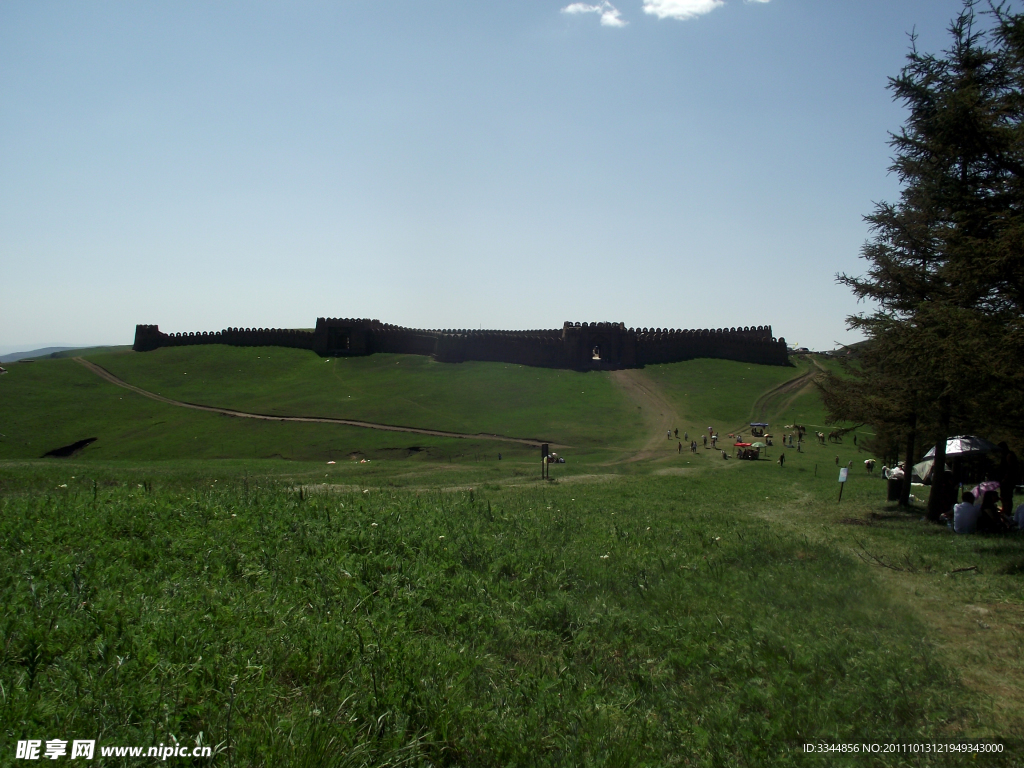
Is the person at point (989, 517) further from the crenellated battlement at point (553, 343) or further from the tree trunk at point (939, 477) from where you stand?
the crenellated battlement at point (553, 343)

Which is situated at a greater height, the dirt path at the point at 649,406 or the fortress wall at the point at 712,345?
the fortress wall at the point at 712,345

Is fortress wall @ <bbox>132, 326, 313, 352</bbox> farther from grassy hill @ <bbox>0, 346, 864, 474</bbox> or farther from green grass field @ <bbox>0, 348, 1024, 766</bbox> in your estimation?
green grass field @ <bbox>0, 348, 1024, 766</bbox>

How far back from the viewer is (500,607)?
7.38 metres

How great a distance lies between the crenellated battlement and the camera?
7625 cm

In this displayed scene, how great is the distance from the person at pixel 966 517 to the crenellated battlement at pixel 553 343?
2320 inches

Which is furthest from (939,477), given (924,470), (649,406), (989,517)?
(649,406)

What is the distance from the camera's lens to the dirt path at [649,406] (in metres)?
43.5

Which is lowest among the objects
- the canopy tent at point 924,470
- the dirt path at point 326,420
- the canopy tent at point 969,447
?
the dirt path at point 326,420

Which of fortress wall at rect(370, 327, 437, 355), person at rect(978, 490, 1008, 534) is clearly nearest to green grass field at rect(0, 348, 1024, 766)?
person at rect(978, 490, 1008, 534)

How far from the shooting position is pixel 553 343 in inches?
2997

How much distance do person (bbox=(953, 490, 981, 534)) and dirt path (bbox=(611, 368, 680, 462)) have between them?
24731mm

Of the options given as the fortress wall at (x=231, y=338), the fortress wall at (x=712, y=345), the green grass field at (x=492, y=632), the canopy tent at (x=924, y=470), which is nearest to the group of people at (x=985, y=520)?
the green grass field at (x=492, y=632)

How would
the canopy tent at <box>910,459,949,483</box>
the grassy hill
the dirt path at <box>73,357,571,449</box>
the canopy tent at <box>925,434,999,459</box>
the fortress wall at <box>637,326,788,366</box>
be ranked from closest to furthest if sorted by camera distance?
the canopy tent at <box>925,434,999,459</box>, the canopy tent at <box>910,459,949,483</box>, the grassy hill, the dirt path at <box>73,357,571,449</box>, the fortress wall at <box>637,326,788,366</box>

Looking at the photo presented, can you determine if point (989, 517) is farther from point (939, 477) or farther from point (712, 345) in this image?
point (712, 345)
